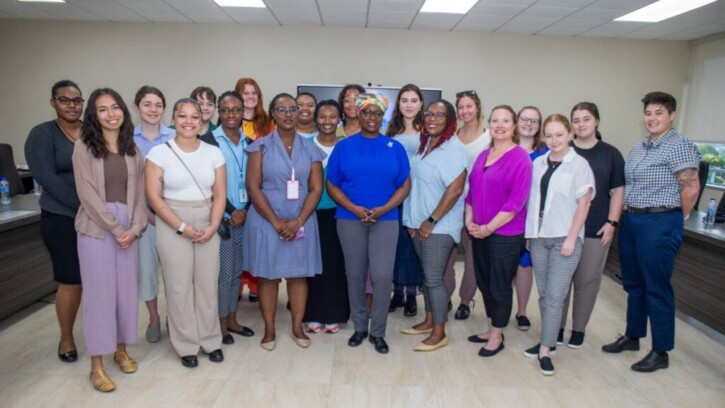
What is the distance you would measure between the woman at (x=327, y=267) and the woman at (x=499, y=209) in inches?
35.1

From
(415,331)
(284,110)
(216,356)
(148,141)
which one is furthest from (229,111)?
(415,331)

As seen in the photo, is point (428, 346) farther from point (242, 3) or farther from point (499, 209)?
point (242, 3)

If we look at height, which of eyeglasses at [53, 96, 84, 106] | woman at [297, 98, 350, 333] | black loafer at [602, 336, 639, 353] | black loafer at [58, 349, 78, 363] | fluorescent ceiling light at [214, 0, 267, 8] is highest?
fluorescent ceiling light at [214, 0, 267, 8]

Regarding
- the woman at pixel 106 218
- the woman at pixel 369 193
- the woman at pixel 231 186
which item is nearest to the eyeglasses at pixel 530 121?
the woman at pixel 369 193

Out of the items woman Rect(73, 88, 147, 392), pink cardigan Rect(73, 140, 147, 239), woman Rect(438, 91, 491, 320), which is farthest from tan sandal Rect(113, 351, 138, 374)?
woman Rect(438, 91, 491, 320)

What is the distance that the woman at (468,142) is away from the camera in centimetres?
318

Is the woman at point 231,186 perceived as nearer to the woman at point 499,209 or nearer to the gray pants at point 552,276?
the woman at point 499,209

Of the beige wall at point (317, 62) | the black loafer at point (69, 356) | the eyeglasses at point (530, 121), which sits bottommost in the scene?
the black loafer at point (69, 356)

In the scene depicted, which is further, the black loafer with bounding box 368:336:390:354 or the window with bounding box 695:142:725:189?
the window with bounding box 695:142:725:189

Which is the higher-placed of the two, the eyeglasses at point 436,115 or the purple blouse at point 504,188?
the eyeglasses at point 436,115

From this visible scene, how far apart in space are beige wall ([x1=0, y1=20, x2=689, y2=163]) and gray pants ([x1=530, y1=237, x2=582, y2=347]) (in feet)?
17.5

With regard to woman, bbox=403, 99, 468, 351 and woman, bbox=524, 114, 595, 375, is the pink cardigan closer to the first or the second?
woman, bbox=403, 99, 468, 351

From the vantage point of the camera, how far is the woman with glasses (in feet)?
10.1

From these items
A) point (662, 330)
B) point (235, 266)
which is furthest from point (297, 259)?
point (662, 330)
